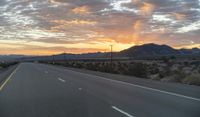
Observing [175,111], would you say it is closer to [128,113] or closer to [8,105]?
[128,113]

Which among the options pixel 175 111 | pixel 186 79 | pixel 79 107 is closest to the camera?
pixel 175 111

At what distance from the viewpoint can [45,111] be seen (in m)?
12.1

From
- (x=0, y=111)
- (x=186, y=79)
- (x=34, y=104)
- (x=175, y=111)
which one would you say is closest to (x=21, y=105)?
(x=34, y=104)

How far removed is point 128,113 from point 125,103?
8.03ft

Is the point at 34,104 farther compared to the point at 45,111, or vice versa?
the point at 34,104

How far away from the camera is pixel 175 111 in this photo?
472 inches

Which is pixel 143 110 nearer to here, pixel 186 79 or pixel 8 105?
pixel 8 105

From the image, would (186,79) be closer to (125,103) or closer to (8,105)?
(125,103)

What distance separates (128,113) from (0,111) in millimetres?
4168

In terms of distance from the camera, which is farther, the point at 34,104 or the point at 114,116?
the point at 34,104

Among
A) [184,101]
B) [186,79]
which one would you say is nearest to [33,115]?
[184,101]

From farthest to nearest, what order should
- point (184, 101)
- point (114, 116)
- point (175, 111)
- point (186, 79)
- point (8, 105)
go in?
point (186, 79) → point (184, 101) → point (8, 105) → point (175, 111) → point (114, 116)

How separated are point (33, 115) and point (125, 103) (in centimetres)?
398

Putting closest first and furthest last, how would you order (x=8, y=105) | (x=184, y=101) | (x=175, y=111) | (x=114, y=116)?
1. (x=114, y=116)
2. (x=175, y=111)
3. (x=8, y=105)
4. (x=184, y=101)
